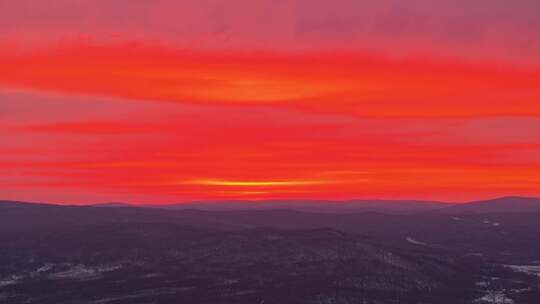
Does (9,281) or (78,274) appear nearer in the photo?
(9,281)

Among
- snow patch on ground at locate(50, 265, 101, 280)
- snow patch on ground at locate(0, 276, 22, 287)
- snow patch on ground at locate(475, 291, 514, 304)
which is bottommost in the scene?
snow patch on ground at locate(475, 291, 514, 304)

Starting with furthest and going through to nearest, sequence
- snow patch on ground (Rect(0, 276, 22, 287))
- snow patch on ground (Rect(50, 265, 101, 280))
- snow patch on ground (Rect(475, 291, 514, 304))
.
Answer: snow patch on ground (Rect(50, 265, 101, 280)) < snow patch on ground (Rect(0, 276, 22, 287)) < snow patch on ground (Rect(475, 291, 514, 304))

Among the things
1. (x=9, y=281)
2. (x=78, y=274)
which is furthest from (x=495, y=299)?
(x=9, y=281)

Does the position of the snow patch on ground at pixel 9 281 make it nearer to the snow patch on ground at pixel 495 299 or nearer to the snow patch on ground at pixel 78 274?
the snow patch on ground at pixel 78 274

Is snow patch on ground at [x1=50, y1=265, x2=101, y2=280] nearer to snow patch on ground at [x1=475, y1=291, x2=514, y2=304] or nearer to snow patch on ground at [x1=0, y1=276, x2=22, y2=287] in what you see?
snow patch on ground at [x1=0, y1=276, x2=22, y2=287]

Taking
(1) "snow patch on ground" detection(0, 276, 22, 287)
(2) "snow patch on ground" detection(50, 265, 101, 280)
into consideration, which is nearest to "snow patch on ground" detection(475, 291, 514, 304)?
(2) "snow patch on ground" detection(50, 265, 101, 280)

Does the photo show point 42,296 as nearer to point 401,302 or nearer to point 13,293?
point 13,293

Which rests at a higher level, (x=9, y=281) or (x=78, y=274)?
(x=78, y=274)

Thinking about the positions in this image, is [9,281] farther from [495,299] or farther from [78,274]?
[495,299]

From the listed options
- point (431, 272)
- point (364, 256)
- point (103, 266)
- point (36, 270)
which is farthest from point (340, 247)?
point (36, 270)

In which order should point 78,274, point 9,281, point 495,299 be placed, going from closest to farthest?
point 495,299 < point 9,281 < point 78,274

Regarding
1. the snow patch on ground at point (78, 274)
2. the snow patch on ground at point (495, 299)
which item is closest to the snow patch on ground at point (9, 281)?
the snow patch on ground at point (78, 274)
